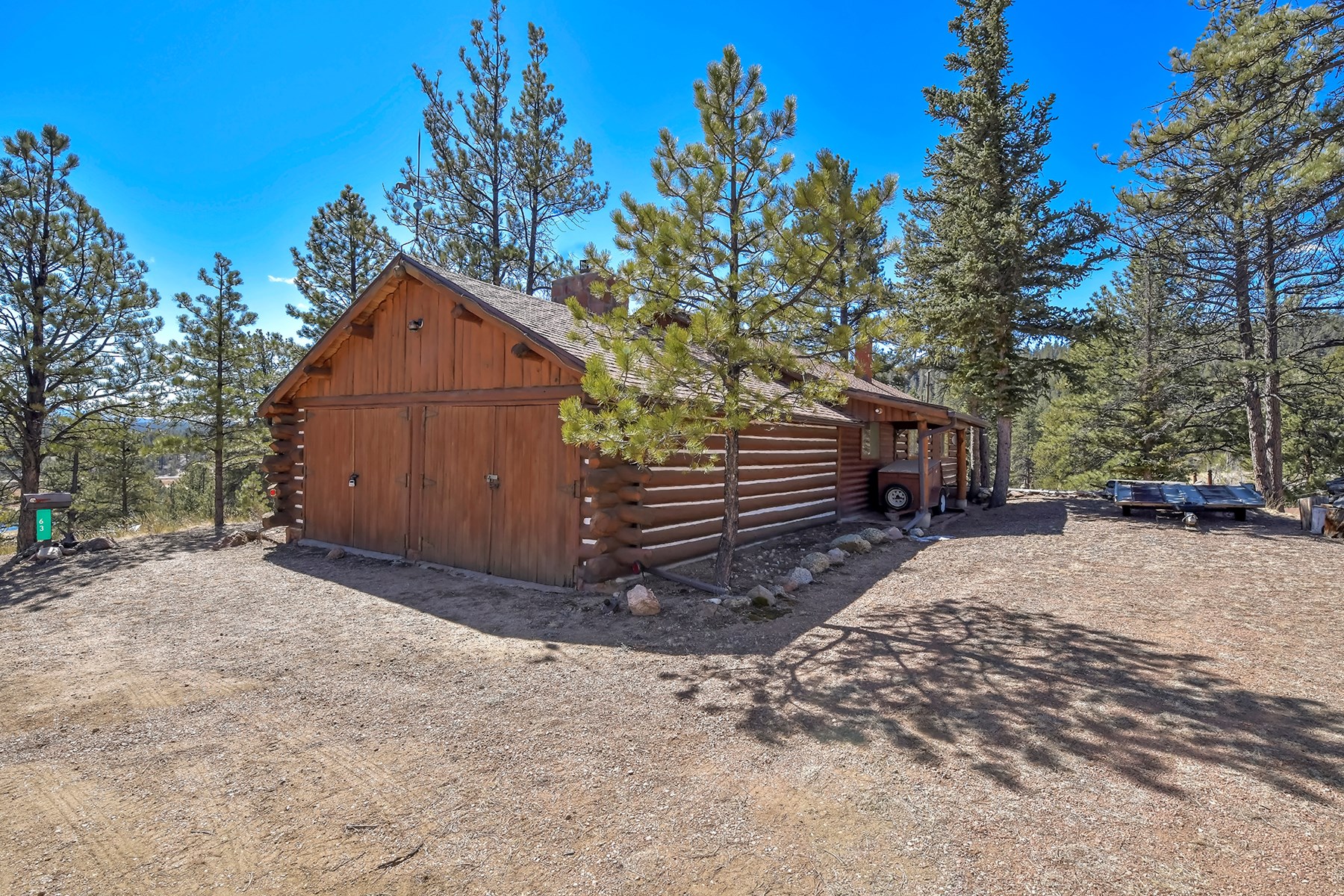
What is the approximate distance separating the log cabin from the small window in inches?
93.6

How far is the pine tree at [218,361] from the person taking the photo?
1495 cm

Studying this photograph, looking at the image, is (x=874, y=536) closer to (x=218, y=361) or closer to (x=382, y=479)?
(x=382, y=479)

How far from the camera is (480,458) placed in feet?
26.6

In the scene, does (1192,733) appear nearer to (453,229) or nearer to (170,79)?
(170,79)

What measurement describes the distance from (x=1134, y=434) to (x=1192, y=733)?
2098 cm

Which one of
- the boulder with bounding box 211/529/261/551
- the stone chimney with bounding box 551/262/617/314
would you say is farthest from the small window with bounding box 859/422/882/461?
the boulder with bounding box 211/529/261/551

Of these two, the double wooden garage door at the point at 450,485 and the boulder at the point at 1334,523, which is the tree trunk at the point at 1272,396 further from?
the double wooden garage door at the point at 450,485

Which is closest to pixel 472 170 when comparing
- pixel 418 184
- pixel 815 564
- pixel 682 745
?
pixel 418 184

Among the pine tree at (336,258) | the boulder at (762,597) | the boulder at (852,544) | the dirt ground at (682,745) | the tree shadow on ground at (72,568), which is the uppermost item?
the pine tree at (336,258)

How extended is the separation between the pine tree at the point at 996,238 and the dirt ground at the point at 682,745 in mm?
9785

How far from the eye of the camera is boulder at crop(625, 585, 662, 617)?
6176mm

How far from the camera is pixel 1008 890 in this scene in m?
2.24

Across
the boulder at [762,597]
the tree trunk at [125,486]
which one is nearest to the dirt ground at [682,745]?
the boulder at [762,597]

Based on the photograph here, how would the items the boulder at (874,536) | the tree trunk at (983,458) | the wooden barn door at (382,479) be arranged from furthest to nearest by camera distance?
the tree trunk at (983,458)
the boulder at (874,536)
the wooden barn door at (382,479)
